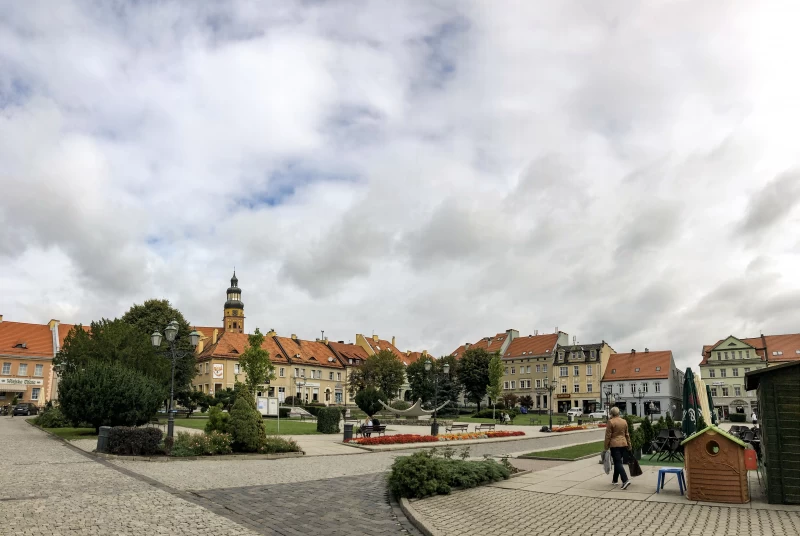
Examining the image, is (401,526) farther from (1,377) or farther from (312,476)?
(1,377)

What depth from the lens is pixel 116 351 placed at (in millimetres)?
34812

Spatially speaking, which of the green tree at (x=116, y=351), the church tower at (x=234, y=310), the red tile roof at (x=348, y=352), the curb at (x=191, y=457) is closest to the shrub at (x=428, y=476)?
the curb at (x=191, y=457)

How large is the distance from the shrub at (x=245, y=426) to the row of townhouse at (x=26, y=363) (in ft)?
190

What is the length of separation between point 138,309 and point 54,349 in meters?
24.3

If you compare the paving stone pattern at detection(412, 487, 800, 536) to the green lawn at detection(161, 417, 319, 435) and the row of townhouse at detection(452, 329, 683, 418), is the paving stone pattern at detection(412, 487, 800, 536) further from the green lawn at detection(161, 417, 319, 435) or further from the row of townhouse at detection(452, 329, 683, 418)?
the row of townhouse at detection(452, 329, 683, 418)

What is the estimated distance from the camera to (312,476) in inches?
618

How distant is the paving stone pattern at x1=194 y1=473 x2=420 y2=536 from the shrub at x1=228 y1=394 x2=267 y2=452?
7035 millimetres

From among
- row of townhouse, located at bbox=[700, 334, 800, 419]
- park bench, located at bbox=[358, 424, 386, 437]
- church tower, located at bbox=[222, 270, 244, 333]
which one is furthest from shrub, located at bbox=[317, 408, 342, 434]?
church tower, located at bbox=[222, 270, 244, 333]

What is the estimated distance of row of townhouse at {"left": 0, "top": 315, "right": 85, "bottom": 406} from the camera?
69750 mm

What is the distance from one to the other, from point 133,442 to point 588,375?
257 feet

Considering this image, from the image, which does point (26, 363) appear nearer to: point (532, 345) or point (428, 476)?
point (532, 345)

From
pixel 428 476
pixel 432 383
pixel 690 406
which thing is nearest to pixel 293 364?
pixel 432 383

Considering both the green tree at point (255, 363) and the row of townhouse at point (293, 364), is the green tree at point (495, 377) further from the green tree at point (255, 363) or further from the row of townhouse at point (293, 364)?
the green tree at point (255, 363)

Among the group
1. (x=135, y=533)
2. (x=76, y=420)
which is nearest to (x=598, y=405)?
(x=76, y=420)
